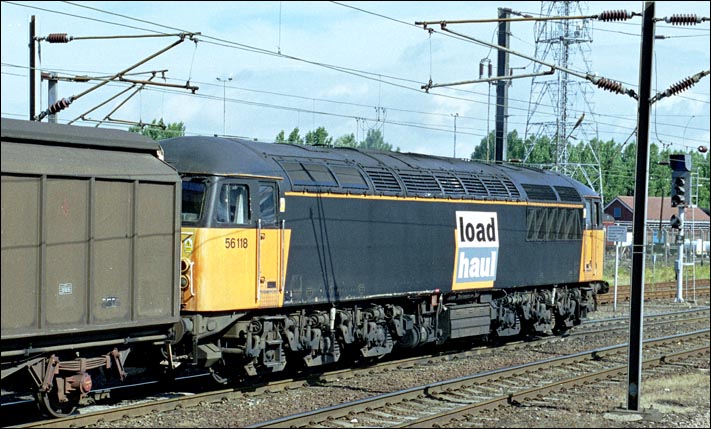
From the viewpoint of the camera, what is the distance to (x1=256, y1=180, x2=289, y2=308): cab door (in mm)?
15344

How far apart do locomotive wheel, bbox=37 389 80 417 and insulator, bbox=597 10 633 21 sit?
1050 centimetres

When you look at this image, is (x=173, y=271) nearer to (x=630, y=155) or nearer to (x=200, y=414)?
(x=200, y=414)

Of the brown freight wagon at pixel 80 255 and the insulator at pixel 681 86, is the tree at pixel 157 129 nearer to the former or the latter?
the brown freight wagon at pixel 80 255

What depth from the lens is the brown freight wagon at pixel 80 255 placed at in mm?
11362

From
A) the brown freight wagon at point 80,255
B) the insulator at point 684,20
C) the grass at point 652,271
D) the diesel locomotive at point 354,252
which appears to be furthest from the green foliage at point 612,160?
the brown freight wagon at point 80,255

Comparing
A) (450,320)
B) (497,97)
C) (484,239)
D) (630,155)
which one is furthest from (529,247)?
(630,155)

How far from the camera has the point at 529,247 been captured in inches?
894

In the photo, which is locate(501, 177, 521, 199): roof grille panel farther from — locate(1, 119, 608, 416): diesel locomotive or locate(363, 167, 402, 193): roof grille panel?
locate(363, 167, 402, 193): roof grille panel

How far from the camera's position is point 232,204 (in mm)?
15031

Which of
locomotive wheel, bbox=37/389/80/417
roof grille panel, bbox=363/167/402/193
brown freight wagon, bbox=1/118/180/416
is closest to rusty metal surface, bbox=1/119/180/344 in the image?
brown freight wagon, bbox=1/118/180/416

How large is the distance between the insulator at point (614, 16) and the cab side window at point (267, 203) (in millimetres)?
6353

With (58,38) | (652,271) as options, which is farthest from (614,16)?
(652,271)

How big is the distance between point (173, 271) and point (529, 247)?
11384 millimetres

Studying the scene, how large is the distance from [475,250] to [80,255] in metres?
10.6
